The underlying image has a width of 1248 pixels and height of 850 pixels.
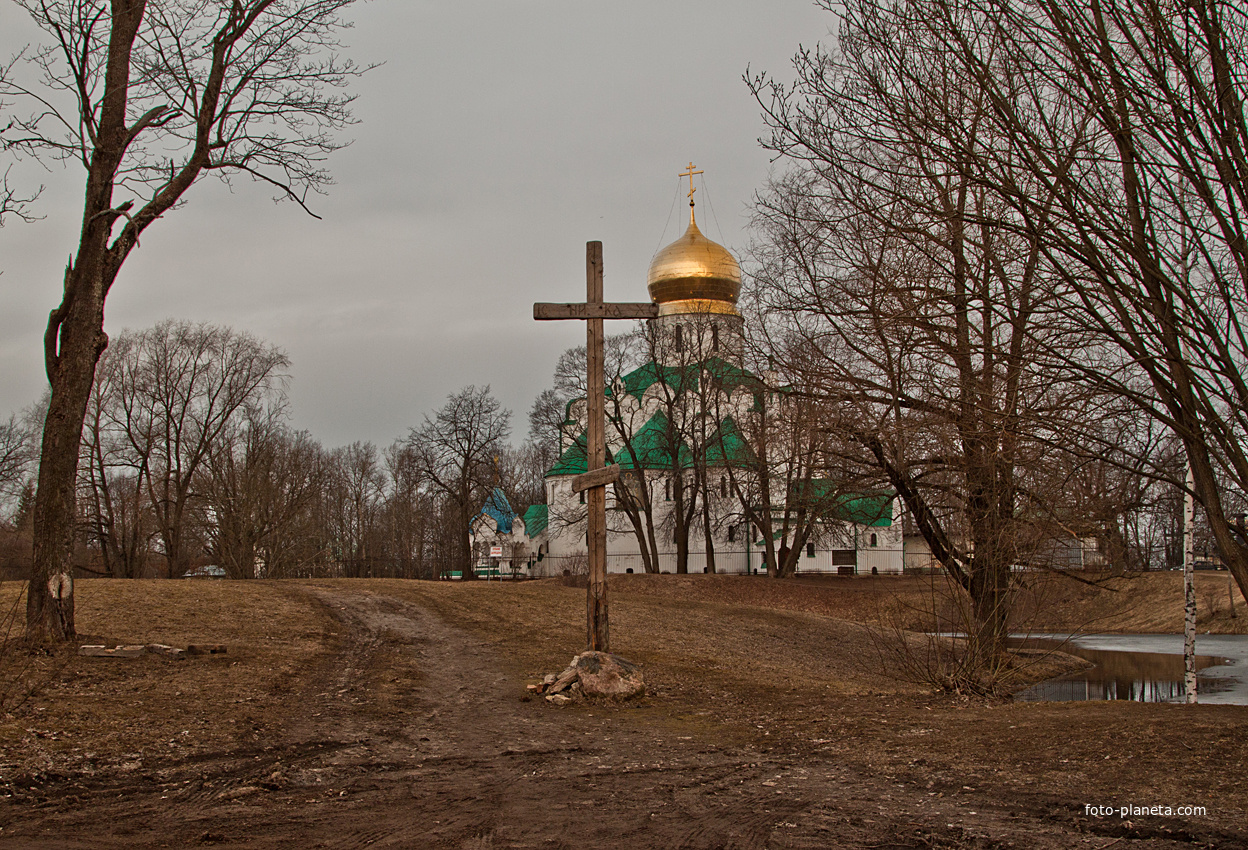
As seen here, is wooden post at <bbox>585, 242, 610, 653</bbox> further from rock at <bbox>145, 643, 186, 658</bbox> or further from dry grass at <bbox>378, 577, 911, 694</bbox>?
rock at <bbox>145, 643, 186, 658</bbox>

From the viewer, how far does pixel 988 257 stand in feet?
23.6

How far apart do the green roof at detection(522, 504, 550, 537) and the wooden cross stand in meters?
38.2

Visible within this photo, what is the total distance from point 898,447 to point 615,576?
24.3 meters

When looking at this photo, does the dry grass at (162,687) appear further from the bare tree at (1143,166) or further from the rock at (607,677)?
the bare tree at (1143,166)

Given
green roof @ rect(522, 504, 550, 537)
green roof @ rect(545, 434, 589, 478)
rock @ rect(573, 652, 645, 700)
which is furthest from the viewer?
green roof @ rect(522, 504, 550, 537)

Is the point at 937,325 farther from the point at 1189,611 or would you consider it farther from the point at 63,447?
the point at 1189,611

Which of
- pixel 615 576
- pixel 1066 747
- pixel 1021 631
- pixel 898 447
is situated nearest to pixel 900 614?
pixel 1021 631

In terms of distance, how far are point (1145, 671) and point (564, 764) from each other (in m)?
19.1

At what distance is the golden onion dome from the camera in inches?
1609

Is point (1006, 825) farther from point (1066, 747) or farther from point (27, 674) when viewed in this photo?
point (27, 674)

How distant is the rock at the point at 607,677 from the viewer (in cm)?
959

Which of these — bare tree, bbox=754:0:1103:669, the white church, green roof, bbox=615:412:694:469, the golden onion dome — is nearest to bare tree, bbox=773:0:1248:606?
bare tree, bbox=754:0:1103:669

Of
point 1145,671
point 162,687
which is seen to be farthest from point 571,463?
point 162,687

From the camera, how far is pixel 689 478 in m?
38.0
